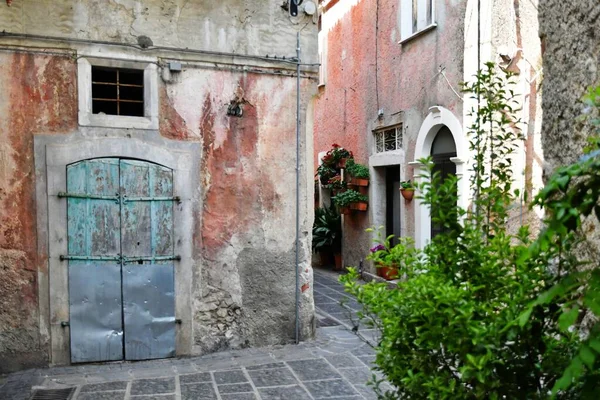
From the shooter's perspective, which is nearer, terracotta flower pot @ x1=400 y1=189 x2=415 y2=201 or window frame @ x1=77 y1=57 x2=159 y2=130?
window frame @ x1=77 y1=57 x2=159 y2=130

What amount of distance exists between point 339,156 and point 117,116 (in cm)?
682

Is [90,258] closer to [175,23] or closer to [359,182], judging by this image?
[175,23]

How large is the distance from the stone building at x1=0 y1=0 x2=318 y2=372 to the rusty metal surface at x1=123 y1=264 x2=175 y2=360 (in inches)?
0.6

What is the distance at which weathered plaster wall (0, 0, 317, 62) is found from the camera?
5422mm

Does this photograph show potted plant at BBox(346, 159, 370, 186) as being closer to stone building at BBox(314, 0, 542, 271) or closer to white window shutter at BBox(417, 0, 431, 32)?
stone building at BBox(314, 0, 542, 271)

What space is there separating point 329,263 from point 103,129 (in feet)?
27.8

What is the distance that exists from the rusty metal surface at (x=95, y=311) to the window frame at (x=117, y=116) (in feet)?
4.85

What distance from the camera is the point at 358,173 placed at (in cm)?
1107

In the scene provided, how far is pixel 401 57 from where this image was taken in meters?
9.67

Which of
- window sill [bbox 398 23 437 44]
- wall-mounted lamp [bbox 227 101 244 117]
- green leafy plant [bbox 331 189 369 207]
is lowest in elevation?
green leafy plant [bbox 331 189 369 207]

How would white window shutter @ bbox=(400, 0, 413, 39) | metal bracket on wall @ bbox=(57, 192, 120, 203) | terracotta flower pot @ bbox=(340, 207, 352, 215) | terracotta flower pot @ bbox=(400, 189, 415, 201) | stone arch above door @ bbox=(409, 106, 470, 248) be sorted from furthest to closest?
terracotta flower pot @ bbox=(340, 207, 352, 215) < white window shutter @ bbox=(400, 0, 413, 39) < terracotta flower pot @ bbox=(400, 189, 415, 201) < stone arch above door @ bbox=(409, 106, 470, 248) < metal bracket on wall @ bbox=(57, 192, 120, 203)

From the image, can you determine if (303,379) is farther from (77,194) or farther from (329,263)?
A: (329,263)

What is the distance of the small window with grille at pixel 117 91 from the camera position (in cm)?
578

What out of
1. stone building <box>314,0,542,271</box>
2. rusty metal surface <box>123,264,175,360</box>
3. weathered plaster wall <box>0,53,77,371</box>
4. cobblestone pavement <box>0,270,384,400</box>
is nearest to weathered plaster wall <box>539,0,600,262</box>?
stone building <box>314,0,542,271</box>
